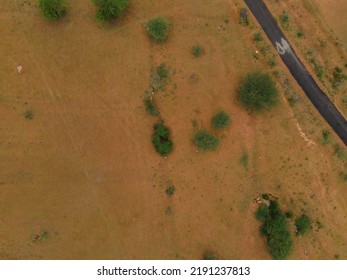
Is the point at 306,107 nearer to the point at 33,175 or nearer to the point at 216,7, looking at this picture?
the point at 216,7

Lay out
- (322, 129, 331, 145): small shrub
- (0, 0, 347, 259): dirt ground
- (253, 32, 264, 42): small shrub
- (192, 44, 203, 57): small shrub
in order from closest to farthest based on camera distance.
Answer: (0, 0, 347, 259): dirt ground < (322, 129, 331, 145): small shrub < (192, 44, 203, 57): small shrub < (253, 32, 264, 42): small shrub

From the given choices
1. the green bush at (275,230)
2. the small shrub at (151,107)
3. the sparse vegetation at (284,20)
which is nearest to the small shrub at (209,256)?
the green bush at (275,230)

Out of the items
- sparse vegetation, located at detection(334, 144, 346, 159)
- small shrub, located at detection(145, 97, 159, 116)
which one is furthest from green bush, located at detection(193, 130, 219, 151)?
sparse vegetation, located at detection(334, 144, 346, 159)

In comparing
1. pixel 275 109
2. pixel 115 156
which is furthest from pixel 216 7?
pixel 115 156

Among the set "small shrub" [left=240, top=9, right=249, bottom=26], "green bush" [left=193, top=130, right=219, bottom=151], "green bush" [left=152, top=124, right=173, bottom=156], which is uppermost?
"small shrub" [left=240, top=9, right=249, bottom=26]

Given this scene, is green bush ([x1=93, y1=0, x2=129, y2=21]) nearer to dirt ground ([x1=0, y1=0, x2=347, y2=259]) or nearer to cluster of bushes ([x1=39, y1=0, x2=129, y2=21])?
cluster of bushes ([x1=39, y1=0, x2=129, y2=21])

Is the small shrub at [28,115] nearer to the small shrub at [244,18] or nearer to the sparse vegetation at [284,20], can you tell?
the small shrub at [244,18]
